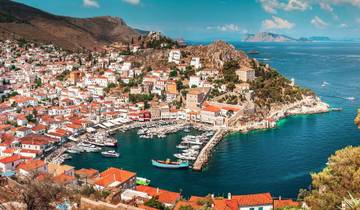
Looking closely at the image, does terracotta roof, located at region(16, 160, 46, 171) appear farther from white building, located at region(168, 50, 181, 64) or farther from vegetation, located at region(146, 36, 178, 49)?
vegetation, located at region(146, 36, 178, 49)

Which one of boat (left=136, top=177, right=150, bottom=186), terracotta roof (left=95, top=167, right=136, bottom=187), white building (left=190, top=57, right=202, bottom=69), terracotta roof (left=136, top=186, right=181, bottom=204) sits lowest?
boat (left=136, top=177, right=150, bottom=186)

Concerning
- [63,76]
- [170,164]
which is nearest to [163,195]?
[170,164]

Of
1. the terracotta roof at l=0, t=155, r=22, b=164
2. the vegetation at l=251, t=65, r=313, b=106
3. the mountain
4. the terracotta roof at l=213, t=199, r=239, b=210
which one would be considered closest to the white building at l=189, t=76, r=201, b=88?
the vegetation at l=251, t=65, r=313, b=106

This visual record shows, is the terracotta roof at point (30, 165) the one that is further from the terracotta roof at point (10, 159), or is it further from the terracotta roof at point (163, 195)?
the terracotta roof at point (163, 195)

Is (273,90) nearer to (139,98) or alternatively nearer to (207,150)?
(139,98)

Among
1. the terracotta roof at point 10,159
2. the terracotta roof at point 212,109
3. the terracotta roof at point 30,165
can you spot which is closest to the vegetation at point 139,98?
the terracotta roof at point 212,109

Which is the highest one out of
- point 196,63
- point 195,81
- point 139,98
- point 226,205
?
point 196,63
